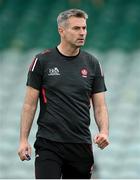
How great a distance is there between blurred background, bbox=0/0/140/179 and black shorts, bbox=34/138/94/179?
4448 mm

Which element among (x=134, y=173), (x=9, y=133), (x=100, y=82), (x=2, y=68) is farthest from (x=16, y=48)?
(x=100, y=82)

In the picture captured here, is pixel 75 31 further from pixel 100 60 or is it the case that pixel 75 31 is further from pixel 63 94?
pixel 100 60

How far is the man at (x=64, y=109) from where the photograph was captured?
5.73 meters

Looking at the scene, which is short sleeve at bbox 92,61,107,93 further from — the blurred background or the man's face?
the blurred background

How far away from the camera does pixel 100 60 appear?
11.5 metres

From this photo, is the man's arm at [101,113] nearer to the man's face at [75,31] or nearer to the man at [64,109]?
the man at [64,109]

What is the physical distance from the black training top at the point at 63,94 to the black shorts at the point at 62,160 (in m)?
0.05

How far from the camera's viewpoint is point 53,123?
18.9 feet

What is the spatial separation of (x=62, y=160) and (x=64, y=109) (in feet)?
1.18

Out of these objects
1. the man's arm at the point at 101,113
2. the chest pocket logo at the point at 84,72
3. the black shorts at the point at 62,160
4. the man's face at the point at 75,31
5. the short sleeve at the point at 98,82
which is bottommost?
the black shorts at the point at 62,160

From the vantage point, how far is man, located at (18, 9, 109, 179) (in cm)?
573

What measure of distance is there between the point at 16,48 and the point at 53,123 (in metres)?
6.28

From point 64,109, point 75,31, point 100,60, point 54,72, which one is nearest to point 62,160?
point 64,109

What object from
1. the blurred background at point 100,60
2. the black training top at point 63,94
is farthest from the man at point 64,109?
the blurred background at point 100,60
